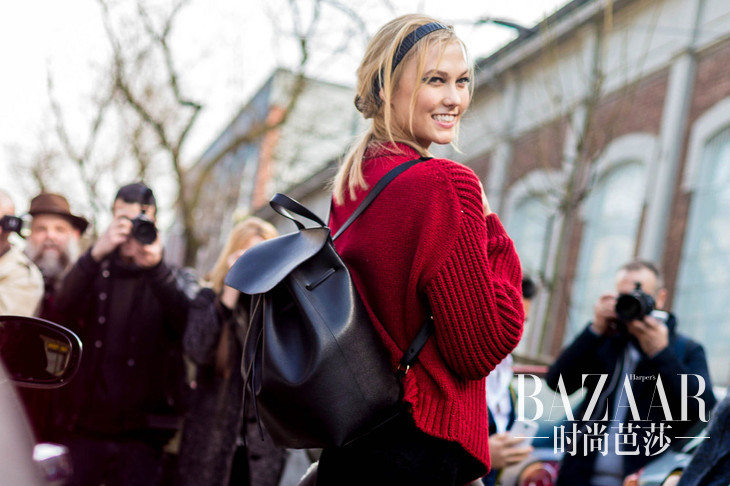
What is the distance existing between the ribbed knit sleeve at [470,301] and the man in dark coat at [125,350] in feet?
9.47

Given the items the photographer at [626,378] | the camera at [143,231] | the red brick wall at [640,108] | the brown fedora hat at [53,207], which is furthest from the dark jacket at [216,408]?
the red brick wall at [640,108]

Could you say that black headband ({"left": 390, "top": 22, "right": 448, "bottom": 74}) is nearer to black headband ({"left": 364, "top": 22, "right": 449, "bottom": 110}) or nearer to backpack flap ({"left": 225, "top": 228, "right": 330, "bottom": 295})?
black headband ({"left": 364, "top": 22, "right": 449, "bottom": 110})

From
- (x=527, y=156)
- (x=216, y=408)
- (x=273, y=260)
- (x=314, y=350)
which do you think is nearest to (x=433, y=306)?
(x=314, y=350)

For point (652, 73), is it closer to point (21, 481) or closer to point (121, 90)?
point (121, 90)

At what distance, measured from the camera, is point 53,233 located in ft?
17.2

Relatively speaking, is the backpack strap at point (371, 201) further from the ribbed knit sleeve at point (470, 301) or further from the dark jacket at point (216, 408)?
the dark jacket at point (216, 408)

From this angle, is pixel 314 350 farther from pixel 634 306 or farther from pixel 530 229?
pixel 530 229

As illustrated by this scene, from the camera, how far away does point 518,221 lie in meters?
15.4

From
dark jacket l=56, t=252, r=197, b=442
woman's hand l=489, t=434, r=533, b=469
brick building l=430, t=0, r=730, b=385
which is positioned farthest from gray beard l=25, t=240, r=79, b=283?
brick building l=430, t=0, r=730, b=385

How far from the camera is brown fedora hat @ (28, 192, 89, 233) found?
5270 millimetres

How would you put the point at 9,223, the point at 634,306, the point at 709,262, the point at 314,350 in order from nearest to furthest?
the point at 314,350, the point at 634,306, the point at 9,223, the point at 709,262

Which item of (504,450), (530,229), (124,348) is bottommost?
(504,450)

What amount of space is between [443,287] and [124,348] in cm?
306

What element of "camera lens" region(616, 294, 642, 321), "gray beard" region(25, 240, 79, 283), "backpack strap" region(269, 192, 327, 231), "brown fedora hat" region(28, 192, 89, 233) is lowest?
"camera lens" region(616, 294, 642, 321)
